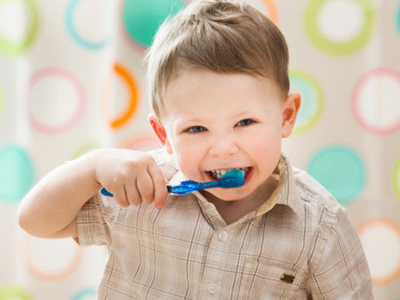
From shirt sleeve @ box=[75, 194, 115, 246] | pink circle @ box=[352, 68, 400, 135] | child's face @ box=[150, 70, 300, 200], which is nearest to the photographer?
child's face @ box=[150, 70, 300, 200]

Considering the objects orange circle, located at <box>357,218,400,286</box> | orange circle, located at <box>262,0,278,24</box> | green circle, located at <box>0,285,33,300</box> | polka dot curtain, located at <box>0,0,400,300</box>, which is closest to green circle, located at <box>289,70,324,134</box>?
polka dot curtain, located at <box>0,0,400,300</box>

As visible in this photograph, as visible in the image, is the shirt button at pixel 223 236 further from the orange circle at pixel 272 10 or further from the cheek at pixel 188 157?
the orange circle at pixel 272 10

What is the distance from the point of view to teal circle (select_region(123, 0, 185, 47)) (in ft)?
3.45

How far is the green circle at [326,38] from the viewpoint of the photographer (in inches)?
41.3

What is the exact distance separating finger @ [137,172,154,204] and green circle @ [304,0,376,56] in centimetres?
55

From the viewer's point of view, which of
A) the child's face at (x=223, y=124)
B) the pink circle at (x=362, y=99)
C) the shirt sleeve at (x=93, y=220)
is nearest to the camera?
the child's face at (x=223, y=124)

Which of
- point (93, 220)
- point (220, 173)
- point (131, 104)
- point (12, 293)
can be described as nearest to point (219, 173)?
point (220, 173)

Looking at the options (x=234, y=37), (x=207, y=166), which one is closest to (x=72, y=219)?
(x=207, y=166)

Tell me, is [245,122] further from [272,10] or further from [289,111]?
[272,10]

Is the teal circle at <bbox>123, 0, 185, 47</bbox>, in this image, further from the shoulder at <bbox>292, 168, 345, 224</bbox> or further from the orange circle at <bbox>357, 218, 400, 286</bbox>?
the orange circle at <bbox>357, 218, 400, 286</bbox>

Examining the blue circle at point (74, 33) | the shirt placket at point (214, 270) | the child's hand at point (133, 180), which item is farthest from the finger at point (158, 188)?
the blue circle at point (74, 33)

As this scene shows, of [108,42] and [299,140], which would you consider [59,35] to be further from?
→ [299,140]

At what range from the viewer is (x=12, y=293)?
1.13 m

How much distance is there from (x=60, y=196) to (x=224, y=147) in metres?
0.25
